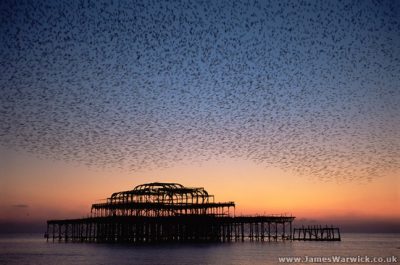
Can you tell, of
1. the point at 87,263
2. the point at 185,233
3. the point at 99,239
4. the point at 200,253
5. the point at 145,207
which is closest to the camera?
the point at 87,263

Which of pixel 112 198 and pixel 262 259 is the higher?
pixel 112 198

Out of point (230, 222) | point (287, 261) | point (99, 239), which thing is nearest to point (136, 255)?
point (287, 261)

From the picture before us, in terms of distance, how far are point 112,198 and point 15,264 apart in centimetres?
3379

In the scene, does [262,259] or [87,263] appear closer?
[87,263]

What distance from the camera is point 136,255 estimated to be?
53.9 metres

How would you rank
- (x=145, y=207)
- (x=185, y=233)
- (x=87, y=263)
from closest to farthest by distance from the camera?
1. (x=87, y=263)
2. (x=145, y=207)
3. (x=185, y=233)

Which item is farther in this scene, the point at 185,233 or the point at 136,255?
the point at 185,233

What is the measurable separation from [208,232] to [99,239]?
69.4ft

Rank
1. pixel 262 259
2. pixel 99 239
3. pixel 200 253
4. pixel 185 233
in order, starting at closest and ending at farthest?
pixel 262 259, pixel 200 253, pixel 185 233, pixel 99 239

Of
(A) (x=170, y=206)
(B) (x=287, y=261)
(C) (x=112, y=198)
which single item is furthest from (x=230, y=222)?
(B) (x=287, y=261)

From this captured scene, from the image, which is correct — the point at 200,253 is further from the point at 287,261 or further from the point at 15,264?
the point at 15,264

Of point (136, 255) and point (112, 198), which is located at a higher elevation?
point (112, 198)

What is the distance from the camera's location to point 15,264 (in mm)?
49625

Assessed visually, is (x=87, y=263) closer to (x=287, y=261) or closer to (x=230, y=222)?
(x=287, y=261)
